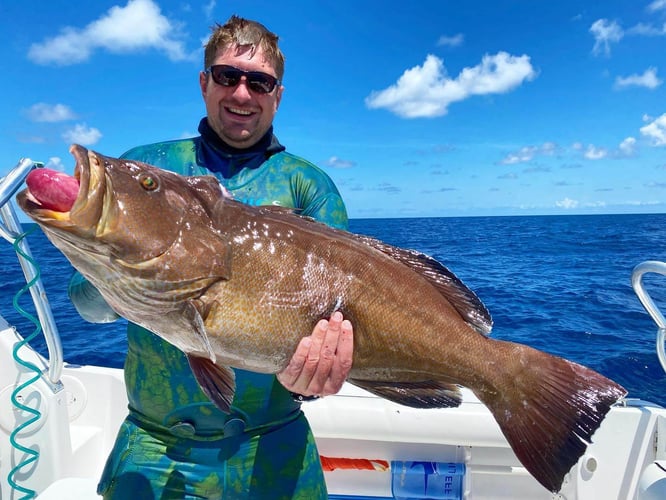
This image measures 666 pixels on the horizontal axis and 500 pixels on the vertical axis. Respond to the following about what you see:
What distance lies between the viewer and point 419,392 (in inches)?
90.4

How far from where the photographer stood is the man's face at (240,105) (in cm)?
283

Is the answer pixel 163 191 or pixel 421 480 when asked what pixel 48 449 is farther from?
pixel 421 480

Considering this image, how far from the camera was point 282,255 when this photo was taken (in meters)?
2.22

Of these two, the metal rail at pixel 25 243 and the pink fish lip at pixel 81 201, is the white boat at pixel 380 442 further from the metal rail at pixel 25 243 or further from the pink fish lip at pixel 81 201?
the pink fish lip at pixel 81 201

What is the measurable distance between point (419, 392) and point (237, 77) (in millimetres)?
1946

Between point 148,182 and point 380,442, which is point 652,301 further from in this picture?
point 148,182

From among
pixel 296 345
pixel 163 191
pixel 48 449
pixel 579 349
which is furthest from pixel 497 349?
pixel 579 349

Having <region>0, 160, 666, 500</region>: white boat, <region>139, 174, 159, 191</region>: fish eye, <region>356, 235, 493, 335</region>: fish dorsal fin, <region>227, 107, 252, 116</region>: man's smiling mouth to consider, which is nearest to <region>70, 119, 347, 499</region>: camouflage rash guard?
<region>356, 235, 493, 335</region>: fish dorsal fin

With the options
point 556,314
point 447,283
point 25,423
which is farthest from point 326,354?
point 556,314

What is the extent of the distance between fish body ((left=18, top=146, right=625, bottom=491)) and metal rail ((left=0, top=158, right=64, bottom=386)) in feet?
4.35

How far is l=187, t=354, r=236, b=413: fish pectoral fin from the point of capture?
2107 millimetres

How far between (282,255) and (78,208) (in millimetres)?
823

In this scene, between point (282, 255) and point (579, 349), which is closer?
point (282, 255)

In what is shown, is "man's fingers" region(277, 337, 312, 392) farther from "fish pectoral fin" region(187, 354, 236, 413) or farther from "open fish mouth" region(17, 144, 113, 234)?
"open fish mouth" region(17, 144, 113, 234)
